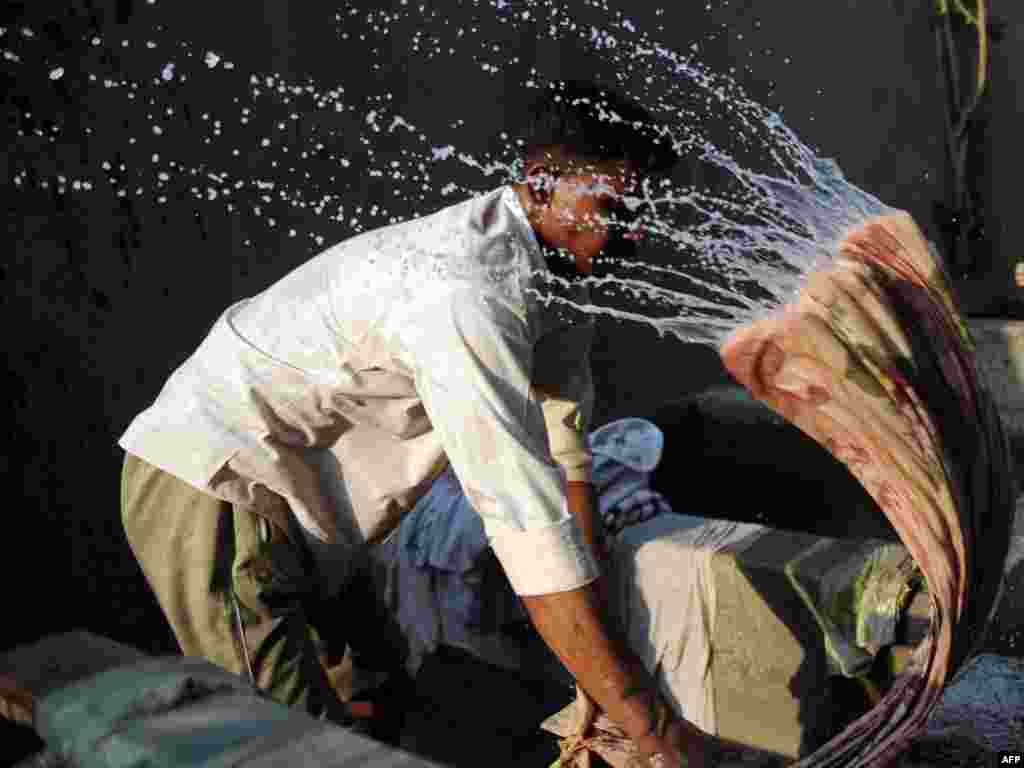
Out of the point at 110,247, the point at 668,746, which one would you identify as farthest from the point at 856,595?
the point at 110,247

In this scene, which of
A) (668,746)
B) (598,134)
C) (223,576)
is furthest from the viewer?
(223,576)

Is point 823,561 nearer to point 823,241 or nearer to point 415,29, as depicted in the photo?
point 823,241

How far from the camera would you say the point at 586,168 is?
6.31 feet

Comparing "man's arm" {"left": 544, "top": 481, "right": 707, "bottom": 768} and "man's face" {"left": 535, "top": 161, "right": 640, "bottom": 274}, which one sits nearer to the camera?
"man's arm" {"left": 544, "top": 481, "right": 707, "bottom": 768}

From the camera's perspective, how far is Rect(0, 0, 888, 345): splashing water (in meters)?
2.82

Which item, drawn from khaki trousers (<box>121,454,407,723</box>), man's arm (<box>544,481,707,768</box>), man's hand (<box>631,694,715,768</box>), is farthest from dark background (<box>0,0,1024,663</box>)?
man's hand (<box>631,694,715,768</box>)

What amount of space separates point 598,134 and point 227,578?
1.23m

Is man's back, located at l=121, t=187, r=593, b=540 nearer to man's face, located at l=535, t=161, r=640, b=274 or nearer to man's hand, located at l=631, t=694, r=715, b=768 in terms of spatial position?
man's face, located at l=535, t=161, r=640, b=274

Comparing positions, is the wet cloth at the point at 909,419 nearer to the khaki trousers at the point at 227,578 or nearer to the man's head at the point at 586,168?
the man's head at the point at 586,168

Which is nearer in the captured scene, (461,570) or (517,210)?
(517,210)

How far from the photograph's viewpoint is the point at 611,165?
191 centimetres

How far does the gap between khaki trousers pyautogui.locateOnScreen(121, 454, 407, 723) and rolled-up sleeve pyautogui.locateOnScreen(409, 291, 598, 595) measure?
26.1 inches

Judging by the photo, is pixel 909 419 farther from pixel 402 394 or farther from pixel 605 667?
pixel 402 394

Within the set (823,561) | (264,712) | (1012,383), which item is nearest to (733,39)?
(1012,383)
